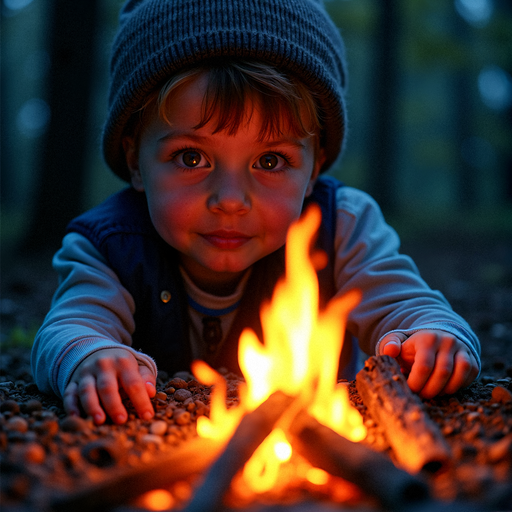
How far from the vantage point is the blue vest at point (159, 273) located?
2.78 meters

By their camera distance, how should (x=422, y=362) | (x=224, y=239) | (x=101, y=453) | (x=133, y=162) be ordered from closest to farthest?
1. (x=101, y=453)
2. (x=422, y=362)
3. (x=224, y=239)
4. (x=133, y=162)

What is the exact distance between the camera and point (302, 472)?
1.55 meters

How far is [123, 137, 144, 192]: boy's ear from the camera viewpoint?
289 cm

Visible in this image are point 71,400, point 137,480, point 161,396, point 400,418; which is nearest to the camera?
point 137,480

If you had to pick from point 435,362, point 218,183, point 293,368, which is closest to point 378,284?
point 435,362

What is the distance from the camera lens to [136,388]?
199 centimetres

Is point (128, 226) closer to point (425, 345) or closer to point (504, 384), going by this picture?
point (425, 345)

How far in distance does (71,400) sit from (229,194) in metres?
1.01

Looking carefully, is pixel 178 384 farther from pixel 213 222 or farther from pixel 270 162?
pixel 270 162

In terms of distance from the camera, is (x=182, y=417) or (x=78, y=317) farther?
(x=78, y=317)

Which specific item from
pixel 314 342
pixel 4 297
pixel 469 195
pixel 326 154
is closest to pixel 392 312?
pixel 314 342

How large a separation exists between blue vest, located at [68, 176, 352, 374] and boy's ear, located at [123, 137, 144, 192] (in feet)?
0.43

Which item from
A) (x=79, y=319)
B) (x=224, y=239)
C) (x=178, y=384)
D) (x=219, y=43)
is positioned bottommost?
(x=178, y=384)

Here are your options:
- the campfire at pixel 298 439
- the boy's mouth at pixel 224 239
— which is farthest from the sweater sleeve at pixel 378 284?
the boy's mouth at pixel 224 239
